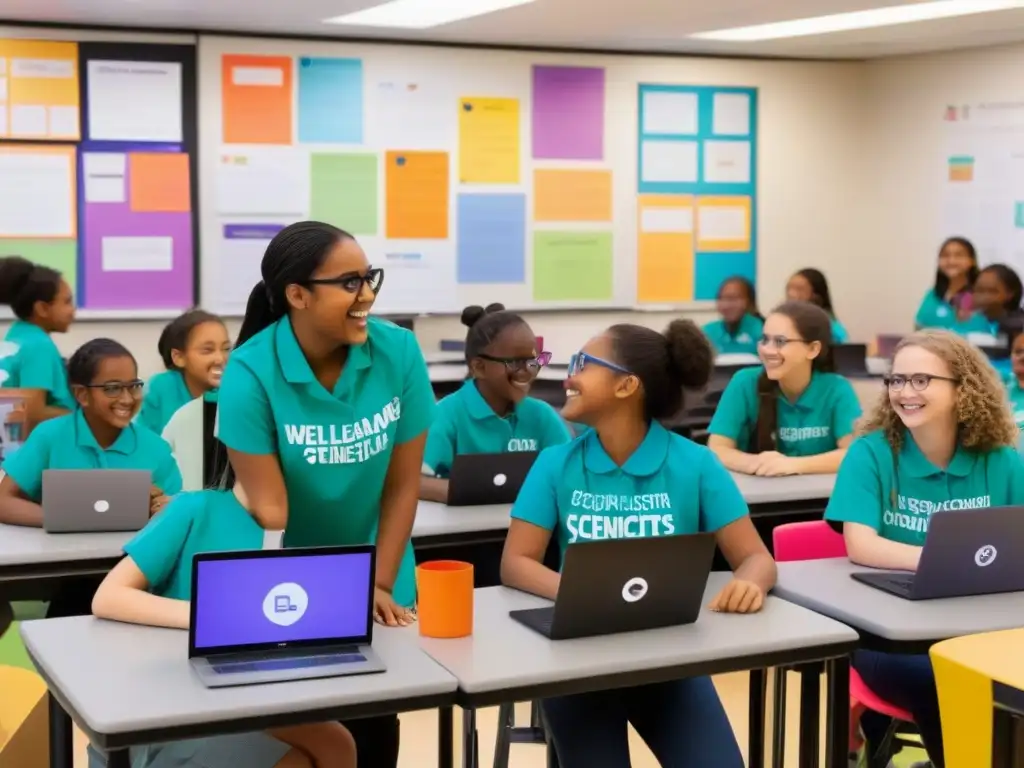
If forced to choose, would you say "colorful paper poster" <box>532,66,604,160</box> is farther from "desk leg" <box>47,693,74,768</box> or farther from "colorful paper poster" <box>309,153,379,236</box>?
"desk leg" <box>47,693,74,768</box>

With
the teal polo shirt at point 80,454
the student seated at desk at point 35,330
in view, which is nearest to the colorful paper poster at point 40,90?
the student seated at desk at point 35,330

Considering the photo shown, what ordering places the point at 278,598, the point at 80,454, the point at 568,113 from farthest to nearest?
the point at 568,113 → the point at 80,454 → the point at 278,598

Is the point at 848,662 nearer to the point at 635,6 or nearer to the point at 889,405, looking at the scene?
the point at 889,405

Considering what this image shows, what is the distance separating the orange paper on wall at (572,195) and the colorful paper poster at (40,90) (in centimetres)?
253

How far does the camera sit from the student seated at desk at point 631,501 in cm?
248

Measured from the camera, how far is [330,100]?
24.1 feet

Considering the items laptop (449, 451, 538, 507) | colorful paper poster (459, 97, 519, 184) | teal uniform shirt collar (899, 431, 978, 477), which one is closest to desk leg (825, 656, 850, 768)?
teal uniform shirt collar (899, 431, 978, 477)

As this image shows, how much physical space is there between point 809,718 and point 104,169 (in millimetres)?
5423

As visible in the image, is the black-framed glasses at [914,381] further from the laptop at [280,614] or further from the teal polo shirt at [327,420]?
the laptop at [280,614]

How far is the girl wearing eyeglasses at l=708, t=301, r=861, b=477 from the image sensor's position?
4.21m

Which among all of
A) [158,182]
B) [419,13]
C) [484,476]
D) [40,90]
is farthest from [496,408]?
[40,90]

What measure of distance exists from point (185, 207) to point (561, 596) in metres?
5.30

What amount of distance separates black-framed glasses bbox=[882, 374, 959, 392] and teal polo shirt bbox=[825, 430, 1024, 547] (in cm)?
13

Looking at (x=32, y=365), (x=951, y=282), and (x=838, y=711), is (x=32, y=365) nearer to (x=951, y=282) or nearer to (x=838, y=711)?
(x=838, y=711)
